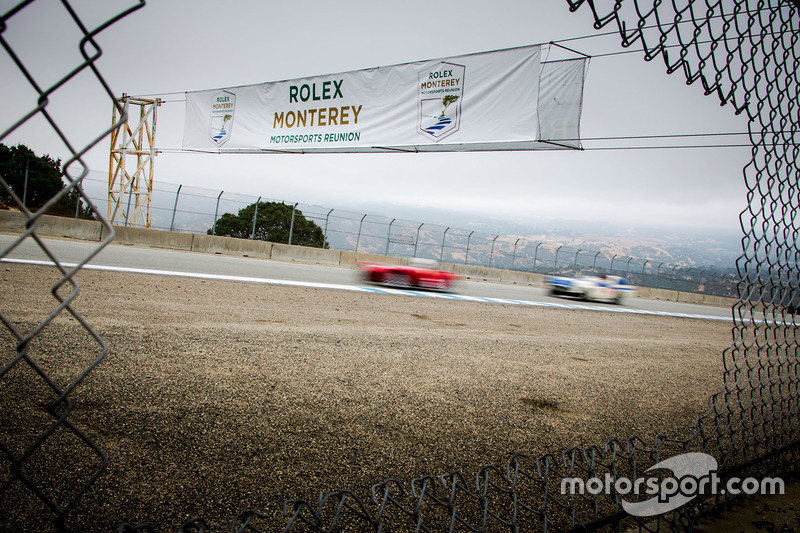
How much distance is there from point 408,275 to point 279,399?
382 inches

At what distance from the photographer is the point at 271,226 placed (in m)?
23.2

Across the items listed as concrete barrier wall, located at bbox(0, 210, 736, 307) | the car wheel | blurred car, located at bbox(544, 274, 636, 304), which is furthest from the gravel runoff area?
blurred car, located at bbox(544, 274, 636, 304)

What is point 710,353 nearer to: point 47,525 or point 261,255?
point 47,525

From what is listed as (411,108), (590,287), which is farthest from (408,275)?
(590,287)

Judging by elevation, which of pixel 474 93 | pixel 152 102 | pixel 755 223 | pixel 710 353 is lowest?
pixel 710 353

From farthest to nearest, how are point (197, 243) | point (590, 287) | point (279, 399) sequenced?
point (197, 243) → point (590, 287) → point (279, 399)

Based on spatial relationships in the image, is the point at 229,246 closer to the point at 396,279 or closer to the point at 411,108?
the point at 396,279

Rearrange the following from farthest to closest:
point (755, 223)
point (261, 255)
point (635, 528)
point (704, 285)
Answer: point (704, 285)
point (261, 255)
point (755, 223)
point (635, 528)

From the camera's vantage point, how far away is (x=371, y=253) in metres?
23.0

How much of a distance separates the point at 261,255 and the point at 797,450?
18493 mm

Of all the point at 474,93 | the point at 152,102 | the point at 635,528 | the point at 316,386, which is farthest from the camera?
the point at 152,102

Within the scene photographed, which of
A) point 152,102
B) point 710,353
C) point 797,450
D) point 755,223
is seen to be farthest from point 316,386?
point 152,102

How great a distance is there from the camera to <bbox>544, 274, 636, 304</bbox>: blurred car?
16422 mm

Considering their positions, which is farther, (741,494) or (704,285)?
(704,285)
